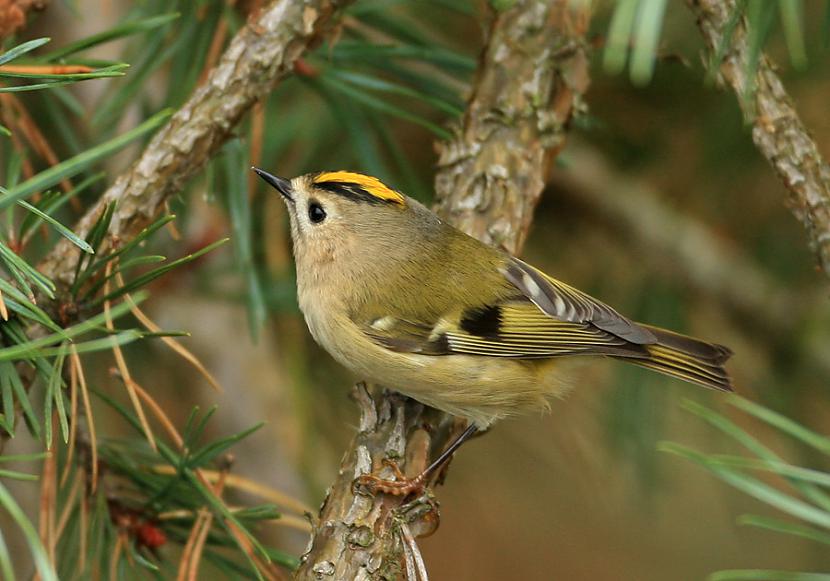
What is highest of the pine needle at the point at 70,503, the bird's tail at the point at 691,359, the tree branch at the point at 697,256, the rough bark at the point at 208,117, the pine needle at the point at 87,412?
the tree branch at the point at 697,256

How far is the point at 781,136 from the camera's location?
993 millimetres

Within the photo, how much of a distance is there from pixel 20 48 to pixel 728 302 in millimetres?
1398

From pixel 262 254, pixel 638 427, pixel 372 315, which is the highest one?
pixel 262 254

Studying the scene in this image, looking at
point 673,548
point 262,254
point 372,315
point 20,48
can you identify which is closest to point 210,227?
point 262,254

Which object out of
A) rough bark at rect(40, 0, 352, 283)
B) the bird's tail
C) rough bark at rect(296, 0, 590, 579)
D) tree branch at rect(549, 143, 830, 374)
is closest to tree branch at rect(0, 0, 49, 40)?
rough bark at rect(40, 0, 352, 283)

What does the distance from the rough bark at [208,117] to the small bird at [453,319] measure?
351 mm

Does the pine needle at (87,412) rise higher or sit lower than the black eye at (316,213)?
lower

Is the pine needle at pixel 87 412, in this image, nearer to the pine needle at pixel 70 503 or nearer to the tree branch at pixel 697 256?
the pine needle at pixel 70 503

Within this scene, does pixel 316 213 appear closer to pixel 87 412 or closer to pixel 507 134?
pixel 507 134

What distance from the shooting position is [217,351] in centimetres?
183

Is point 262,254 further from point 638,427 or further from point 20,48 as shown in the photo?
point 20,48

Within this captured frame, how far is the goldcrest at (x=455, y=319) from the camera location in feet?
4.54

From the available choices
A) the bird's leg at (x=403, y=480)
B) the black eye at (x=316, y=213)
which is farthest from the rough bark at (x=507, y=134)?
the black eye at (x=316, y=213)

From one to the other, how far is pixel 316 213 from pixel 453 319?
0.30 meters
